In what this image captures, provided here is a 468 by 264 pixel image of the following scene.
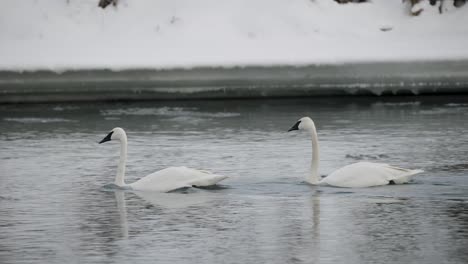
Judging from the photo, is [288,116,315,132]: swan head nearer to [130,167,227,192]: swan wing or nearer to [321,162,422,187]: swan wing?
[321,162,422,187]: swan wing

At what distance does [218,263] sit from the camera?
9.22 metres

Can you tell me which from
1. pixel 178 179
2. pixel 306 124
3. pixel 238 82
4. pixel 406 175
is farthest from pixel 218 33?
pixel 406 175

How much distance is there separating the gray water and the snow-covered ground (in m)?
1.58

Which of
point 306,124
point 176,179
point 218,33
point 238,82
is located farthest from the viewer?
point 218,33

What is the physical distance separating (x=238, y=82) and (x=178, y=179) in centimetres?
859

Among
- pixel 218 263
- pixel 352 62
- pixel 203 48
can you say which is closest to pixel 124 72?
pixel 203 48

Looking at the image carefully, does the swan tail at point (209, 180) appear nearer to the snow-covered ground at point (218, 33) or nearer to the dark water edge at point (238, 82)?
the dark water edge at point (238, 82)

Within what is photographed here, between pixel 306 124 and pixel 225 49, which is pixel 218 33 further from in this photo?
pixel 306 124

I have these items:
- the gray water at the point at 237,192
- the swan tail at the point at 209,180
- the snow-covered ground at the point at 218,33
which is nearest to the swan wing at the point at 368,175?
the gray water at the point at 237,192

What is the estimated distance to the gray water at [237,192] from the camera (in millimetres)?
9789

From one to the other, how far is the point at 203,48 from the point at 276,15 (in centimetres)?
207

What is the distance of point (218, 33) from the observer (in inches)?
931

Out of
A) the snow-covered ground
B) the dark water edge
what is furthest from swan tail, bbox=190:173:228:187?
the snow-covered ground

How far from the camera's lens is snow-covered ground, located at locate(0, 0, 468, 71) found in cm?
2205
